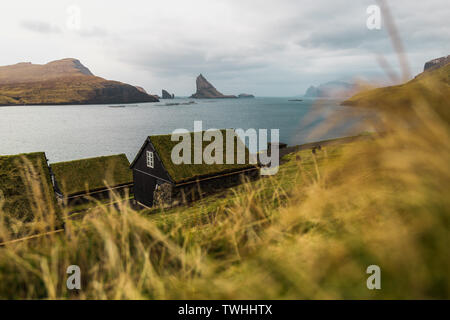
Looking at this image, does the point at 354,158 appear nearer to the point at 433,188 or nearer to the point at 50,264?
the point at 433,188

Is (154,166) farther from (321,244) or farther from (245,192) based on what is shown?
(321,244)

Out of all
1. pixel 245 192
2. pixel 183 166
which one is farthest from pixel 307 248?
pixel 183 166

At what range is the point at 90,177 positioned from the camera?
30.1 meters

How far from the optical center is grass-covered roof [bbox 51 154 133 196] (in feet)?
95.3

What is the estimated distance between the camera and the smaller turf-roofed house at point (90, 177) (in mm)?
28703

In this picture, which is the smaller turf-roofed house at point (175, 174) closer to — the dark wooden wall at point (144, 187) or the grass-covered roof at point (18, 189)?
the dark wooden wall at point (144, 187)

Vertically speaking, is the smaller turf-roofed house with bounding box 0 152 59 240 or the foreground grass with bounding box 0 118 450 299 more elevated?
the foreground grass with bounding box 0 118 450 299

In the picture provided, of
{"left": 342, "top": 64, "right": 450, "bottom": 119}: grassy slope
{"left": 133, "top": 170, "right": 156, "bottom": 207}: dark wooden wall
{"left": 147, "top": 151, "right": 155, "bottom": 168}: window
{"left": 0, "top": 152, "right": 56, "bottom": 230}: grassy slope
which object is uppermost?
{"left": 342, "top": 64, "right": 450, "bottom": 119}: grassy slope

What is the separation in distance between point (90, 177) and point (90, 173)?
25.1 inches

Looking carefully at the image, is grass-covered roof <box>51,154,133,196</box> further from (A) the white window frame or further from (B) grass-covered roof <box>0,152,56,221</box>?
(B) grass-covered roof <box>0,152,56,221</box>

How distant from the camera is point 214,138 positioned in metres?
24.2

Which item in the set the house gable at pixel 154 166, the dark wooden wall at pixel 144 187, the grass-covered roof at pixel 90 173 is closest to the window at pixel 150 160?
the house gable at pixel 154 166

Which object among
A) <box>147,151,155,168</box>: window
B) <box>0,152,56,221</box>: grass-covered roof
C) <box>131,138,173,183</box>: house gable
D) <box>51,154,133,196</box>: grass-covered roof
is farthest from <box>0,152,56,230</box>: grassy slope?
<box>51,154,133,196</box>: grass-covered roof
